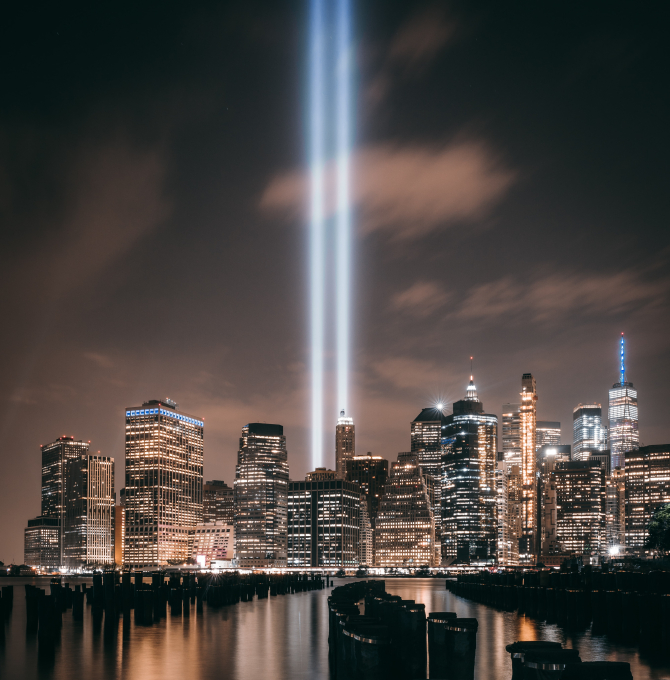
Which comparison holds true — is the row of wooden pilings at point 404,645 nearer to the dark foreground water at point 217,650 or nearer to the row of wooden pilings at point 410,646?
the row of wooden pilings at point 410,646

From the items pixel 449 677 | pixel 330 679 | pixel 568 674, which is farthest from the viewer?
pixel 330 679

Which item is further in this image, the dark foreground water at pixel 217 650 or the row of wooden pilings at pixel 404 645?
the dark foreground water at pixel 217 650

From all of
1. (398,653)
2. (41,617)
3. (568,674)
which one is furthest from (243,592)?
(568,674)

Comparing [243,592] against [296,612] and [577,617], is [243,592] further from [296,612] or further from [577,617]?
[577,617]

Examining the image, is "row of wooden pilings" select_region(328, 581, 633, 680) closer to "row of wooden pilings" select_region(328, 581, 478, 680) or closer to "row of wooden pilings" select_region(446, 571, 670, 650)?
"row of wooden pilings" select_region(328, 581, 478, 680)

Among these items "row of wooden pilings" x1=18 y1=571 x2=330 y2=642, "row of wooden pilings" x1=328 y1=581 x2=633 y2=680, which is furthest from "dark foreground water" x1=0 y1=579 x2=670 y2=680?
"row of wooden pilings" x1=328 y1=581 x2=633 y2=680

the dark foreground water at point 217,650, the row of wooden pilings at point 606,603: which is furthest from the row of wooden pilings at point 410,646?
the row of wooden pilings at point 606,603

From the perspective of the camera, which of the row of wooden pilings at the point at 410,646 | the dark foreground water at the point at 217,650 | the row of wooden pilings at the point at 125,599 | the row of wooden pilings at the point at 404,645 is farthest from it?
the row of wooden pilings at the point at 125,599
